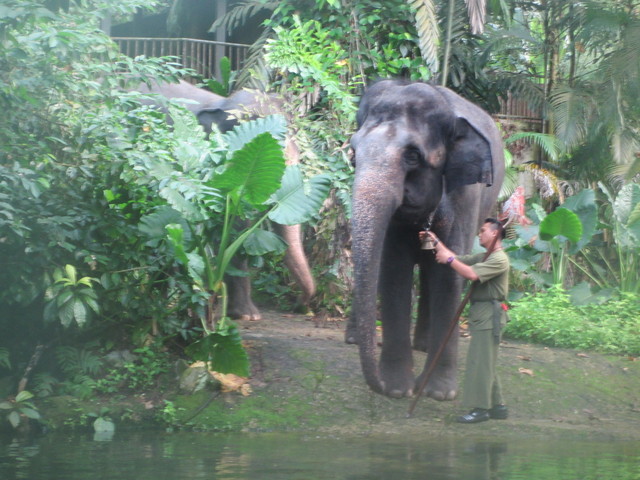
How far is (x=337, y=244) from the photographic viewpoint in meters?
10.5

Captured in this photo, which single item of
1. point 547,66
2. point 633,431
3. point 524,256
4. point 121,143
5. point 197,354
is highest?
point 547,66

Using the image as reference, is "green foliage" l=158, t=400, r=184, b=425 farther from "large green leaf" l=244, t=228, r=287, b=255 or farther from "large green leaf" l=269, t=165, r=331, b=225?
"large green leaf" l=269, t=165, r=331, b=225

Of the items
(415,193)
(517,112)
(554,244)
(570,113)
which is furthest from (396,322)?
(517,112)

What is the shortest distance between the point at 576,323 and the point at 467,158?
129 inches

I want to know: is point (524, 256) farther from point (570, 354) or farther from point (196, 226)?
point (196, 226)

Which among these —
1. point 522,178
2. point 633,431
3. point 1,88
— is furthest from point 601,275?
point 1,88

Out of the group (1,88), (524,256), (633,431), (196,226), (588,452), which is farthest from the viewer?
(524,256)

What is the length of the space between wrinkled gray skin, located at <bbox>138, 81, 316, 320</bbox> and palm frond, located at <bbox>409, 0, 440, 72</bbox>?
1933mm

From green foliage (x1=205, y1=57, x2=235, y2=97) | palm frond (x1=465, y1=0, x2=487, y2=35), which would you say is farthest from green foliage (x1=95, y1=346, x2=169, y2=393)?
palm frond (x1=465, y1=0, x2=487, y2=35)

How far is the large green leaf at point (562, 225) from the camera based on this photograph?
394 inches

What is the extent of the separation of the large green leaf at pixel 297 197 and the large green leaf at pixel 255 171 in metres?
0.33

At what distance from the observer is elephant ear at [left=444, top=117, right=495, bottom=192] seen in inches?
281

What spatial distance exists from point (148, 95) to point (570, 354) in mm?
4666

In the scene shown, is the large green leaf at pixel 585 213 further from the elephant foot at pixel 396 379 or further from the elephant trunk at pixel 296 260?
the elephant foot at pixel 396 379
